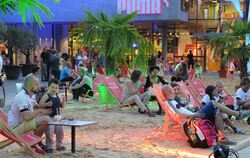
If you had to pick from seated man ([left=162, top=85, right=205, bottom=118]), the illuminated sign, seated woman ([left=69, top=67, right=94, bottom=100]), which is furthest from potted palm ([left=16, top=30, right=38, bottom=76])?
seated man ([left=162, top=85, right=205, bottom=118])

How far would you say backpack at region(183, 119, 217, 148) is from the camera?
24.7 ft

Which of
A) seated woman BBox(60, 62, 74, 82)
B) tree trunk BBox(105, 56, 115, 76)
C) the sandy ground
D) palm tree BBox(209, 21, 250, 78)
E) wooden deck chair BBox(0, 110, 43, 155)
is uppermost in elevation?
palm tree BBox(209, 21, 250, 78)

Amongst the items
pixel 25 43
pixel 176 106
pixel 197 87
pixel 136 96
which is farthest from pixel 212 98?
pixel 25 43

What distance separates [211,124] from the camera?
786 cm

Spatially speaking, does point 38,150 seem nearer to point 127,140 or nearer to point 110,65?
point 127,140

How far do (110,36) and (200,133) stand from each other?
8.43m

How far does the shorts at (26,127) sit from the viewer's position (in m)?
6.56

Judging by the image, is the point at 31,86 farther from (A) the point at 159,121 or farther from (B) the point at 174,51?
(B) the point at 174,51

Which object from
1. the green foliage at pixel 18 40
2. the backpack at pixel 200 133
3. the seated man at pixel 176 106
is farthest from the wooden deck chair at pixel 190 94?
the green foliage at pixel 18 40

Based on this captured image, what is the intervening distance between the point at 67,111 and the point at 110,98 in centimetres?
129

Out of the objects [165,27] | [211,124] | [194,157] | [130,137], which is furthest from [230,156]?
[165,27]

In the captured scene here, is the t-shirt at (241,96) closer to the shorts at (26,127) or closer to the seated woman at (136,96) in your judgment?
the seated woman at (136,96)

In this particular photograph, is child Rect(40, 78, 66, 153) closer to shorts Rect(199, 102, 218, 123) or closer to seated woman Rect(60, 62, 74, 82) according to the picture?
shorts Rect(199, 102, 218, 123)

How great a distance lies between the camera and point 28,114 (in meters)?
6.55
